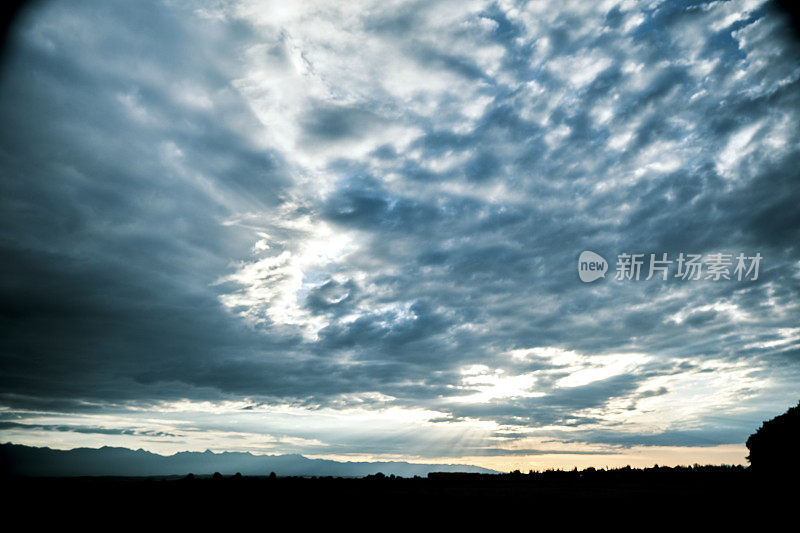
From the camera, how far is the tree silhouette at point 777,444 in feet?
157

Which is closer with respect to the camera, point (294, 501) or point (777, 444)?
point (294, 501)

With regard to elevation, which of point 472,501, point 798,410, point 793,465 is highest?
point 798,410

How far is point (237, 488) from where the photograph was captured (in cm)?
3058

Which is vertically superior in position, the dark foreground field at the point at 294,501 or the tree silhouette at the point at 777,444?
the tree silhouette at the point at 777,444

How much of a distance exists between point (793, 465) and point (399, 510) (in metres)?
45.9

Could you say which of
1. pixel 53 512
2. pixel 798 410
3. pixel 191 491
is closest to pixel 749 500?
pixel 798 410

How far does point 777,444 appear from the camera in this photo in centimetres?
4953

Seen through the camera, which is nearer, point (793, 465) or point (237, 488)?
point (237, 488)

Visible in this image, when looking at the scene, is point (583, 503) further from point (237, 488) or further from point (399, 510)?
point (237, 488)

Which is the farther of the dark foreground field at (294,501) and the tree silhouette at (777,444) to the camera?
the tree silhouette at (777,444)

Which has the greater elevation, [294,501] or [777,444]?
[777,444]

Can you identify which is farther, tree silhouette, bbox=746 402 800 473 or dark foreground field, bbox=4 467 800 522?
tree silhouette, bbox=746 402 800 473

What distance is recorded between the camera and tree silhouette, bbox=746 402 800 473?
157 ft

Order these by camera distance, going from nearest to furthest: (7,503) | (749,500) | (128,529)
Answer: (128,529), (7,503), (749,500)
